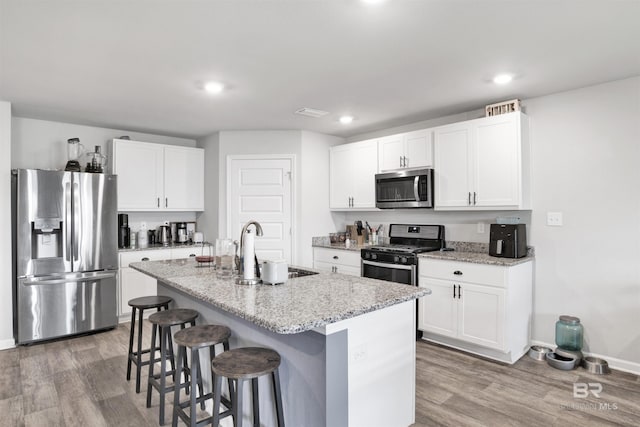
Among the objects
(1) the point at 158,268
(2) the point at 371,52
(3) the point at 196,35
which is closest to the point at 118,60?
(3) the point at 196,35

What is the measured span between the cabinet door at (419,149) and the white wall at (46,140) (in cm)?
368

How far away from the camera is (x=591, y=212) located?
10.2 feet

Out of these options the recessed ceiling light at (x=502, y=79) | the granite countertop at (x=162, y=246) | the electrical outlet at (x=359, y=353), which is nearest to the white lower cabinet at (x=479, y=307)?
the recessed ceiling light at (x=502, y=79)

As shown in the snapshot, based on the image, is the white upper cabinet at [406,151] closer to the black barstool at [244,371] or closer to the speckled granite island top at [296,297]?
the speckled granite island top at [296,297]

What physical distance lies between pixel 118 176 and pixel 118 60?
2.23 metres

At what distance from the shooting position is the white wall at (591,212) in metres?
2.94

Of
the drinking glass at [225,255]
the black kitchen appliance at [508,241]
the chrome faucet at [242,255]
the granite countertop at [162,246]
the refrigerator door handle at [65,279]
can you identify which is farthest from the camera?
the granite countertop at [162,246]

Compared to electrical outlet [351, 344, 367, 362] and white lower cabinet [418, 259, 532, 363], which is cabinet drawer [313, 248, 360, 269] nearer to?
white lower cabinet [418, 259, 532, 363]

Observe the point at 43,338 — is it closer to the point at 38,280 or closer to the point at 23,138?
the point at 38,280

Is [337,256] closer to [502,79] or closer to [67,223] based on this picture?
[502,79]

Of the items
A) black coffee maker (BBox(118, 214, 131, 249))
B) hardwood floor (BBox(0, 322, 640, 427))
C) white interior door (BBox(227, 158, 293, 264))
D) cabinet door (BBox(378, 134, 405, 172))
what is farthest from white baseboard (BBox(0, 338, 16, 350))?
cabinet door (BBox(378, 134, 405, 172))

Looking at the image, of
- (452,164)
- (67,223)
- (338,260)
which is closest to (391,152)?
(452,164)

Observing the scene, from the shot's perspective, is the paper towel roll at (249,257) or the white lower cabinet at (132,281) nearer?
the paper towel roll at (249,257)

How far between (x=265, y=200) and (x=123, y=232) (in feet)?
5.81
